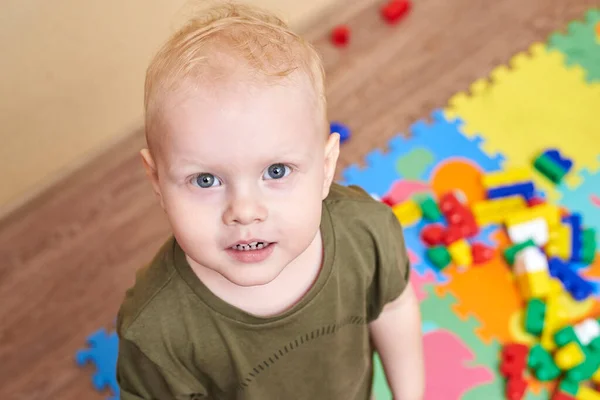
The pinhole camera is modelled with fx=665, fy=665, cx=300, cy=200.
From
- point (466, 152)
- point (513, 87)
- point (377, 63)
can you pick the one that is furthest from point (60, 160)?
point (513, 87)

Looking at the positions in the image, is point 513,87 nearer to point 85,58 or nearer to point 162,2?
point 162,2

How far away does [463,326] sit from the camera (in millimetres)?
1193

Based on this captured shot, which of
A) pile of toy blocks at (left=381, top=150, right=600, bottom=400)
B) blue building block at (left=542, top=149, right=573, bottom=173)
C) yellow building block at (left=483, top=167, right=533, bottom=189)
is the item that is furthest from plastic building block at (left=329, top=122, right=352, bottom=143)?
blue building block at (left=542, top=149, right=573, bottom=173)

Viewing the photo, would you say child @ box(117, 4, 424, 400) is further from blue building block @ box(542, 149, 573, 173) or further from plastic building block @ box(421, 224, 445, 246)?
blue building block @ box(542, 149, 573, 173)

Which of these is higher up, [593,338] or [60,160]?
[60,160]

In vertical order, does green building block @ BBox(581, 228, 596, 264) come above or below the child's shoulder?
below

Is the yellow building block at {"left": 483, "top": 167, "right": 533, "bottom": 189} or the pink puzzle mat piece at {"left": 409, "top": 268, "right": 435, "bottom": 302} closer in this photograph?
the pink puzzle mat piece at {"left": 409, "top": 268, "right": 435, "bottom": 302}

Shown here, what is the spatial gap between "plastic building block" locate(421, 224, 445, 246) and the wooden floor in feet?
0.80

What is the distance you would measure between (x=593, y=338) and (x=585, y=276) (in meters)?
0.14

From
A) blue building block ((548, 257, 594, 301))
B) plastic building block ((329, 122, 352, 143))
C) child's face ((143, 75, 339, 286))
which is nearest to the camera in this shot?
child's face ((143, 75, 339, 286))

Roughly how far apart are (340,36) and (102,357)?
911mm

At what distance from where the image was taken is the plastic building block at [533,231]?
1255 mm

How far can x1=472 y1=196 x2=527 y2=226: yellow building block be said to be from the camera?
131cm

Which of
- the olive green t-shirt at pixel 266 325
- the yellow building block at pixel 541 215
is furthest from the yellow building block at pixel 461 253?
the olive green t-shirt at pixel 266 325
